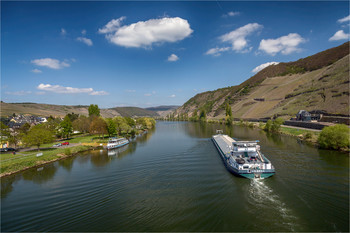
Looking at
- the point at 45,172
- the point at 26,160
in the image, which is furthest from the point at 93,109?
the point at 45,172

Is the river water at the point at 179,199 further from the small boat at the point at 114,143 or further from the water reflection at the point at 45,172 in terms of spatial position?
the small boat at the point at 114,143

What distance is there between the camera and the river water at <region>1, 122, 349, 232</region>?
16219 mm

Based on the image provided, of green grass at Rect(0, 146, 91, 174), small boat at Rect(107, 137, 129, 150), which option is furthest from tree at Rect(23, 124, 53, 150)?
small boat at Rect(107, 137, 129, 150)

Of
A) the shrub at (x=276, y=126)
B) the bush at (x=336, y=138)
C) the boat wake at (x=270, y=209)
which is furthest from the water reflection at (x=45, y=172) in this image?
the shrub at (x=276, y=126)

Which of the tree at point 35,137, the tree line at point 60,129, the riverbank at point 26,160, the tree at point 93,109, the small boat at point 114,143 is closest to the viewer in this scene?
the riverbank at point 26,160

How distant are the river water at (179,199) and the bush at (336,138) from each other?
5.78 meters

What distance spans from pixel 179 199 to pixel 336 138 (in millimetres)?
41286

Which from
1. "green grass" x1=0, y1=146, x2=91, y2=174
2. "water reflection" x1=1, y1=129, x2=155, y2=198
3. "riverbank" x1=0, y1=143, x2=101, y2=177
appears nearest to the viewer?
"water reflection" x1=1, y1=129, x2=155, y2=198

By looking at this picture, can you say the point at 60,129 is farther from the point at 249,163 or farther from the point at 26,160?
the point at 249,163

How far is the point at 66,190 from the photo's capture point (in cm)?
2489

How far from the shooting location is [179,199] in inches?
814

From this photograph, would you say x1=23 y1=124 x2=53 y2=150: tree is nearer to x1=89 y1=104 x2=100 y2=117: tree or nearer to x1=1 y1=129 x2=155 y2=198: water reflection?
x1=1 y1=129 x2=155 y2=198: water reflection

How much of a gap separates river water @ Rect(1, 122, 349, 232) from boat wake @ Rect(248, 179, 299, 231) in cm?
8

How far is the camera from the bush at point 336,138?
38.6m
